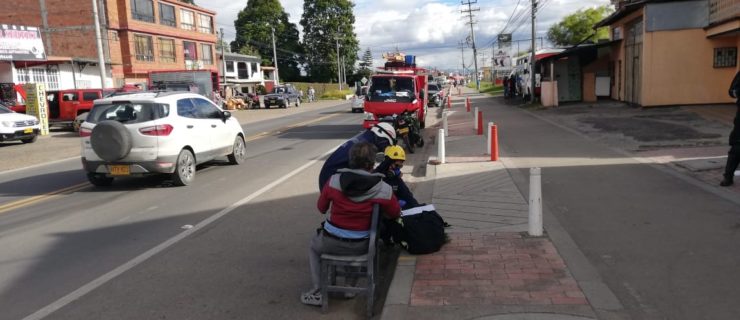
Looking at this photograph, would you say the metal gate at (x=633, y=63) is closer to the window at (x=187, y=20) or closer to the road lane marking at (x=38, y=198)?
the road lane marking at (x=38, y=198)

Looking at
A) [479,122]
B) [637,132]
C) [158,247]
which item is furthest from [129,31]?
[158,247]

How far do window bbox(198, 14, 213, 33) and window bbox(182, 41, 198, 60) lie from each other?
10.1 ft

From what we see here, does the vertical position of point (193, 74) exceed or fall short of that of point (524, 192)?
it exceeds it

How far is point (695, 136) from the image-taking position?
14234mm

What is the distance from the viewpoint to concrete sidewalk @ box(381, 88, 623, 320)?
14.2ft

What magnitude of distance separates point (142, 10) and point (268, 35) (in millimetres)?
44840

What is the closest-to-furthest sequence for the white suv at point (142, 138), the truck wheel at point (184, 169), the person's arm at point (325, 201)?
the person's arm at point (325, 201) < the white suv at point (142, 138) < the truck wheel at point (184, 169)

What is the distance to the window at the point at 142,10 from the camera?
146 feet

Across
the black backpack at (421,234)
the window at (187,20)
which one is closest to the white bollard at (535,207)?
the black backpack at (421,234)

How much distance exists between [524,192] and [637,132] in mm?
8791

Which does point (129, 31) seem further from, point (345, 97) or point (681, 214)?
point (681, 214)

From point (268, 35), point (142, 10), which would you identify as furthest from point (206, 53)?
point (268, 35)

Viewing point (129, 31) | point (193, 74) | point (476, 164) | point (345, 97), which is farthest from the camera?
point (345, 97)

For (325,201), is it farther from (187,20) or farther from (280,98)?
(187,20)
